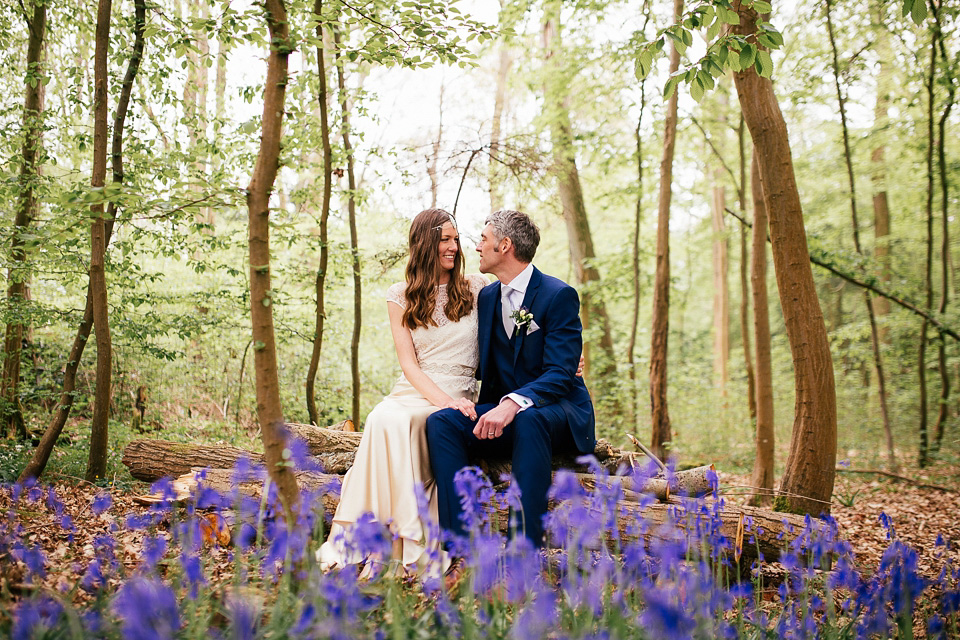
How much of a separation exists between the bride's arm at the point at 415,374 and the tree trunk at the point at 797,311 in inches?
92.3

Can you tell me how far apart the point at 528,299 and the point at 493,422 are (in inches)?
32.0

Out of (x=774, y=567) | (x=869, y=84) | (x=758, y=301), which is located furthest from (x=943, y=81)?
(x=774, y=567)

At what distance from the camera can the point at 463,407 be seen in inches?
127

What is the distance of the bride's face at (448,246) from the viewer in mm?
3680

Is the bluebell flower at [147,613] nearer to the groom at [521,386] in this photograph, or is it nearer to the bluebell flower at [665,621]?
the bluebell flower at [665,621]

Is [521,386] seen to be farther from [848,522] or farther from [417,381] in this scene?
[848,522]

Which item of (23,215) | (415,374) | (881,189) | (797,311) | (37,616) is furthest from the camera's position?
(881,189)

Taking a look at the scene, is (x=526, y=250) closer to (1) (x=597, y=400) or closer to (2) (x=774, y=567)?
(2) (x=774, y=567)

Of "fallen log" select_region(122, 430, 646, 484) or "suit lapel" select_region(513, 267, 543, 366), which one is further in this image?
"fallen log" select_region(122, 430, 646, 484)

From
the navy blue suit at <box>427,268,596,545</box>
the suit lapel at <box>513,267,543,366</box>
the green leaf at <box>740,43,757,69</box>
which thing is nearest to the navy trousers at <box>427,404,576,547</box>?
the navy blue suit at <box>427,268,596,545</box>

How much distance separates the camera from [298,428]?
4477 millimetres

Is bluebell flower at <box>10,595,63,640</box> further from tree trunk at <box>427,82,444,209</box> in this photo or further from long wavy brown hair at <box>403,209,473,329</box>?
tree trunk at <box>427,82,444,209</box>

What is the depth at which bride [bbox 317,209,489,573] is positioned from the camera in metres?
3.17

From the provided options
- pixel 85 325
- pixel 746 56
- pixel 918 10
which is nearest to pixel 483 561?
pixel 746 56
